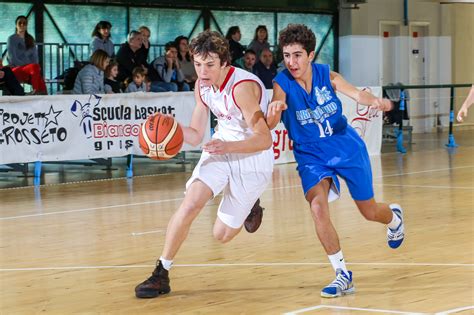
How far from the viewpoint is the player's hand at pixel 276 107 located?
6.48m

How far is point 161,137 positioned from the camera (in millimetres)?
6793

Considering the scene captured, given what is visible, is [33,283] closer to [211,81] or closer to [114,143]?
[211,81]

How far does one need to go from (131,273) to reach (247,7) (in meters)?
17.1

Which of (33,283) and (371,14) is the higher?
(371,14)

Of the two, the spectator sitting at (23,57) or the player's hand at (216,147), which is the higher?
the spectator sitting at (23,57)

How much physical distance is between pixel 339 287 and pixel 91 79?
9.75 metres

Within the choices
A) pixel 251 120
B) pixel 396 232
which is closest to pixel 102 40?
pixel 396 232

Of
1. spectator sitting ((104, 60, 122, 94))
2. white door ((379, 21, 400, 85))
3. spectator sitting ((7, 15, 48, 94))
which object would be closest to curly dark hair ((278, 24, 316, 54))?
spectator sitting ((104, 60, 122, 94))

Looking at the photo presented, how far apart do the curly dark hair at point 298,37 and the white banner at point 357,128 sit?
31.5 feet

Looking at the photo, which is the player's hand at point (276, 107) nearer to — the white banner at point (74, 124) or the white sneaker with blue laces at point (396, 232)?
the white sneaker with blue laces at point (396, 232)

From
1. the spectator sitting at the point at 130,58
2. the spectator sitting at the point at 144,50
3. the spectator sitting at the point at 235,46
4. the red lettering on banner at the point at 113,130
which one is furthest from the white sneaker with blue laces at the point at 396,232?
the spectator sitting at the point at 235,46

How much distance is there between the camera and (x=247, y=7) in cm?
2422

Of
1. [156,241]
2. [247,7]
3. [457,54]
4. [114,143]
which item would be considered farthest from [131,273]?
[457,54]

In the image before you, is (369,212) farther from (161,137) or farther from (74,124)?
(74,124)
